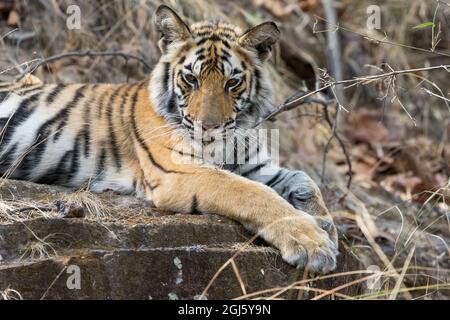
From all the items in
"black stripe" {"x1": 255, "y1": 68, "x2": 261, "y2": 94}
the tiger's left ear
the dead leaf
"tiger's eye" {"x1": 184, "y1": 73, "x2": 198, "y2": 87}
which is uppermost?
the tiger's left ear

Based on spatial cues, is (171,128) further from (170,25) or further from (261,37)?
(261,37)

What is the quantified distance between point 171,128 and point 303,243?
136 centimetres

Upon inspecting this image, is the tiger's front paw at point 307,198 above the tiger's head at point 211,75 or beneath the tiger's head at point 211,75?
beneath

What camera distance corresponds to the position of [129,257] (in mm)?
3152

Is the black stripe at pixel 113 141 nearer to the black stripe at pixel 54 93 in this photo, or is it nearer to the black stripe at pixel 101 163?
the black stripe at pixel 101 163

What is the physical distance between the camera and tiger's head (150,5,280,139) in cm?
432

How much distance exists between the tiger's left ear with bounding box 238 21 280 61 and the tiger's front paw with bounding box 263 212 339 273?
4.25 feet

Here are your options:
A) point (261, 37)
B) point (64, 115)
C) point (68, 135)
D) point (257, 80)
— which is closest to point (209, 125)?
point (257, 80)

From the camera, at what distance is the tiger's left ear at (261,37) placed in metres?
4.52

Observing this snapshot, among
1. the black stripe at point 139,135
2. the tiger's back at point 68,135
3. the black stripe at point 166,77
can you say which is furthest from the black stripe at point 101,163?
the black stripe at point 166,77

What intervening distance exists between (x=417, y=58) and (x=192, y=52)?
542cm

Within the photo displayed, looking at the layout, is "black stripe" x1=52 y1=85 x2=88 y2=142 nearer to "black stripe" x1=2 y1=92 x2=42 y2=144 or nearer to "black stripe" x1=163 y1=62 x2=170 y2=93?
"black stripe" x1=2 y1=92 x2=42 y2=144

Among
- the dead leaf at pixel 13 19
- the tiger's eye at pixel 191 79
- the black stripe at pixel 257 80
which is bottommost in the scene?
the black stripe at pixel 257 80

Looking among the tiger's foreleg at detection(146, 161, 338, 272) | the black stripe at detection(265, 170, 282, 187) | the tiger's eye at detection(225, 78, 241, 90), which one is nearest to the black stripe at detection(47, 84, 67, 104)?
the tiger's foreleg at detection(146, 161, 338, 272)
